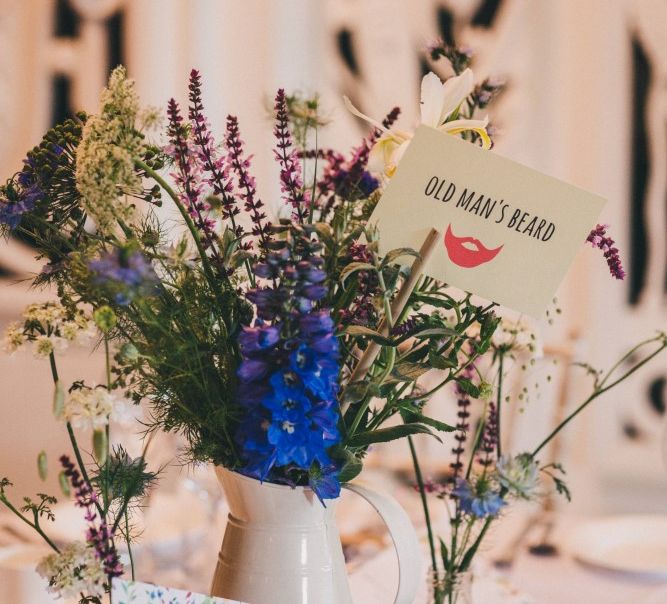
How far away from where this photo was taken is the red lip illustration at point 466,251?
2.00 feet

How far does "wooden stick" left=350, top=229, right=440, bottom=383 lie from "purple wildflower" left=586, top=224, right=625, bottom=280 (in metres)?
0.12

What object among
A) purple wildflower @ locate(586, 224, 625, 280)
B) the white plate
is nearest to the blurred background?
the white plate

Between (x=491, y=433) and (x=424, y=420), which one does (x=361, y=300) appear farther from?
(x=491, y=433)

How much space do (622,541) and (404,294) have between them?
34.2 inches

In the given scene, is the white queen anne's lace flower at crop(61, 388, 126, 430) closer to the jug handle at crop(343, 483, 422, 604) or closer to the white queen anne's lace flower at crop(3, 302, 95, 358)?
the white queen anne's lace flower at crop(3, 302, 95, 358)

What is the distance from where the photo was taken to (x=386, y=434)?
23.5 inches

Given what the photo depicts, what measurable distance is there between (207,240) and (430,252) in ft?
0.50

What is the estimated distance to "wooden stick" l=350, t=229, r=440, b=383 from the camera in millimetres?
595

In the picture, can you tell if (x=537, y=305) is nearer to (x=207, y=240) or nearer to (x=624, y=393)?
(x=207, y=240)

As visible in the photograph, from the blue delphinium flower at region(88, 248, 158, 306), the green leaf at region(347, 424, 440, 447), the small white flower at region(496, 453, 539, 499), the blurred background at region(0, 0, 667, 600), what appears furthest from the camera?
the blurred background at region(0, 0, 667, 600)

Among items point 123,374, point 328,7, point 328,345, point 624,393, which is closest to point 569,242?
point 328,345

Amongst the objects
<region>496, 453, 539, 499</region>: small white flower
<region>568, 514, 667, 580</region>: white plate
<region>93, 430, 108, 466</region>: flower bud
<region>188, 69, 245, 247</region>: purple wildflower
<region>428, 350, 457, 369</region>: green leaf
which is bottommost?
<region>93, 430, 108, 466</region>: flower bud

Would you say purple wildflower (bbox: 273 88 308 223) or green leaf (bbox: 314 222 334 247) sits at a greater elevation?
purple wildflower (bbox: 273 88 308 223)

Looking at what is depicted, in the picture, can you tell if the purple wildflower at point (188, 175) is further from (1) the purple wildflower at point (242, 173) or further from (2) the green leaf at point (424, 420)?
(2) the green leaf at point (424, 420)
